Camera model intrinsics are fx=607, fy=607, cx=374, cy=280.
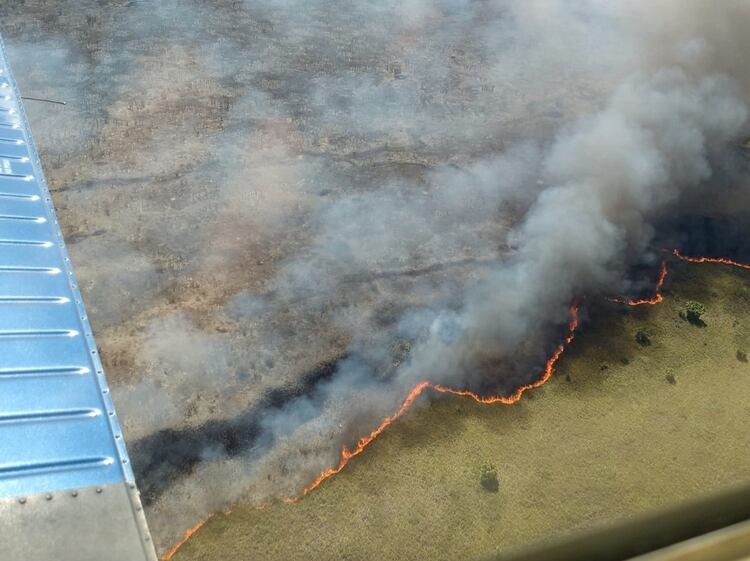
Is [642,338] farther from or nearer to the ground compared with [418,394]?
farther from the ground

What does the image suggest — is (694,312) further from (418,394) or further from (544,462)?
(418,394)

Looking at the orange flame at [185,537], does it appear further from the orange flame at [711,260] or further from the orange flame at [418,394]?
the orange flame at [711,260]

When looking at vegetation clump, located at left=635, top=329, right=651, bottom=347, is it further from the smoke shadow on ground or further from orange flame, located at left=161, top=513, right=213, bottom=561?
orange flame, located at left=161, top=513, right=213, bottom=561

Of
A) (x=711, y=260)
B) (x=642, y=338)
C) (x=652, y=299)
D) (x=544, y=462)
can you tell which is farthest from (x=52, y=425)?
(x=711, y=260)

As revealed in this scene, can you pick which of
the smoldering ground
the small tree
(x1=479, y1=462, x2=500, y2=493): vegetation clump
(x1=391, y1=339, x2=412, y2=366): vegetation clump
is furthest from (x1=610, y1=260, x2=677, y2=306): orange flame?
(x1=479, y1=462, x2=500, y2=493): vegetation clump

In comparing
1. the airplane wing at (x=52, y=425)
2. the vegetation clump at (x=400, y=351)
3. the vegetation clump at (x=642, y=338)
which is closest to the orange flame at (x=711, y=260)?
the vegetation clump at (x=642, y=338)

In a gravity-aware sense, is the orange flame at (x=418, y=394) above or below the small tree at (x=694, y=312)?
below
